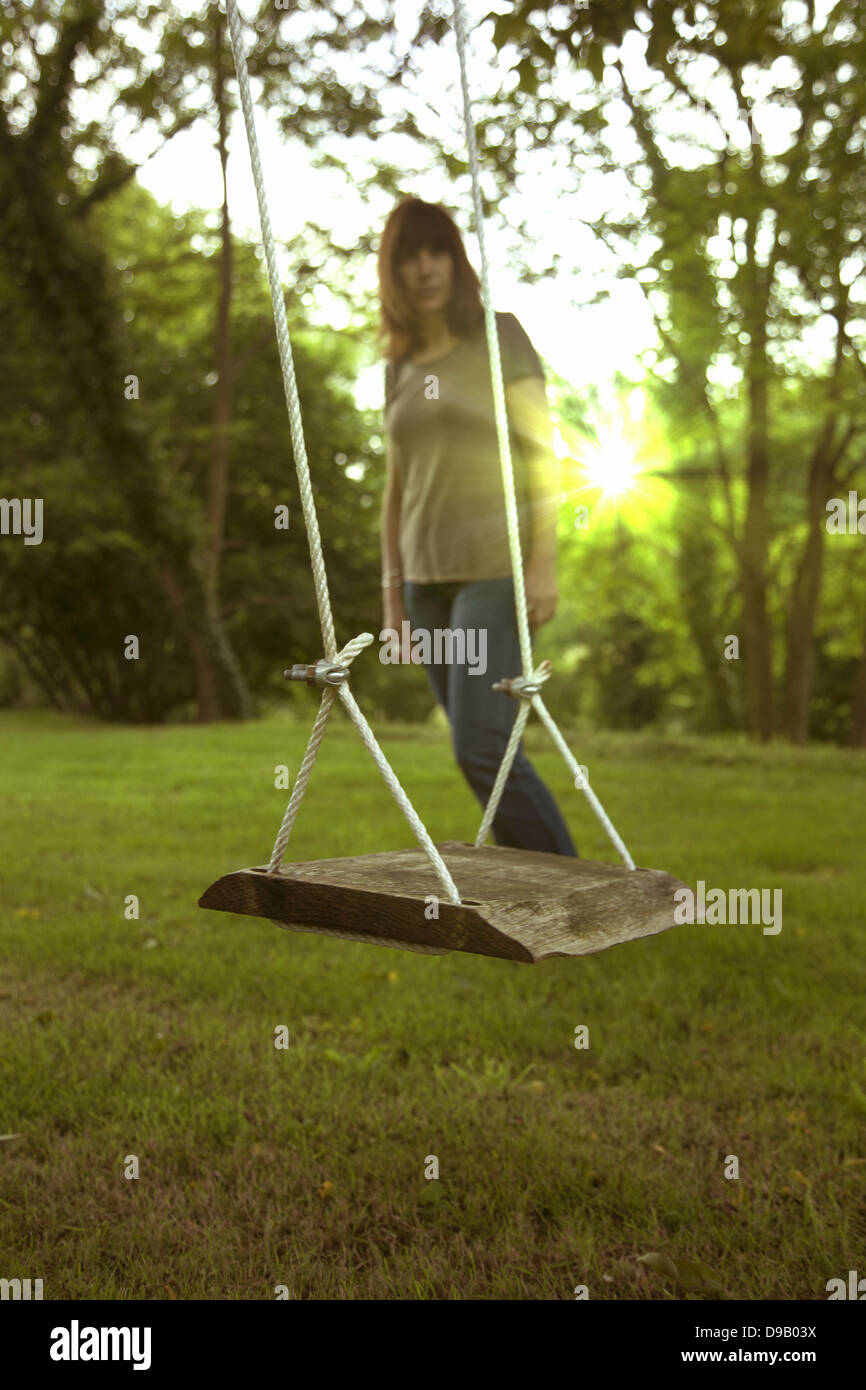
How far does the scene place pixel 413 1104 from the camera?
2844 mm

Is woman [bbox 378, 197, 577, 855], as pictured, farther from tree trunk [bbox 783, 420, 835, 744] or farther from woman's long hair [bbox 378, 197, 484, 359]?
tree trunk [bbox 783, 420, 835, 744]

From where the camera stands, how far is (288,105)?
48.4 ft

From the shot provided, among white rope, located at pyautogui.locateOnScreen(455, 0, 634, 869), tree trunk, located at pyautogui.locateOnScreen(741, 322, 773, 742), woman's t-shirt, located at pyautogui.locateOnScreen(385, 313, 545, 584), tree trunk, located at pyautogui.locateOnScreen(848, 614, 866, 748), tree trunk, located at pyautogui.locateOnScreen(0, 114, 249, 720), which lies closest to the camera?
white rope, located at pyautogui.locateOnScreen(455, 0, 634, 869)

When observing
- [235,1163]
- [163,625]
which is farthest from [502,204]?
[235,1163]

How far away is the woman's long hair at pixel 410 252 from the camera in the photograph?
11.2 ft

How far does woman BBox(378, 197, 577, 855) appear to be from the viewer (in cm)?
327

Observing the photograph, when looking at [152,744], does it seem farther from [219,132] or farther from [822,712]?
[822,712]

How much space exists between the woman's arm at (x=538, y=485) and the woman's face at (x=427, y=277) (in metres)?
0.37

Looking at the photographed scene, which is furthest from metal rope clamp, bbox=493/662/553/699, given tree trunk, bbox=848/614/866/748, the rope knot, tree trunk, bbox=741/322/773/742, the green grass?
tree trunk, bbox=848/614/866/748

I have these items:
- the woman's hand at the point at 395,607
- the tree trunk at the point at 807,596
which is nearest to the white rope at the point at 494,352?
the woman's hand at the point at 395,607

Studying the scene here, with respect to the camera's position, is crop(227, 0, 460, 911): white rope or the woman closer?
crop(227, 0, 460, 911): white rope

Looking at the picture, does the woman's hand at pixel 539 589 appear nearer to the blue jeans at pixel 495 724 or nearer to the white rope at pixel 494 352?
the blue jeans at pixel 495 724

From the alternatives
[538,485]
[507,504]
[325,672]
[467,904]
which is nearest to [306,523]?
[325,672]

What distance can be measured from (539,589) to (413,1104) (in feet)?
4.74
